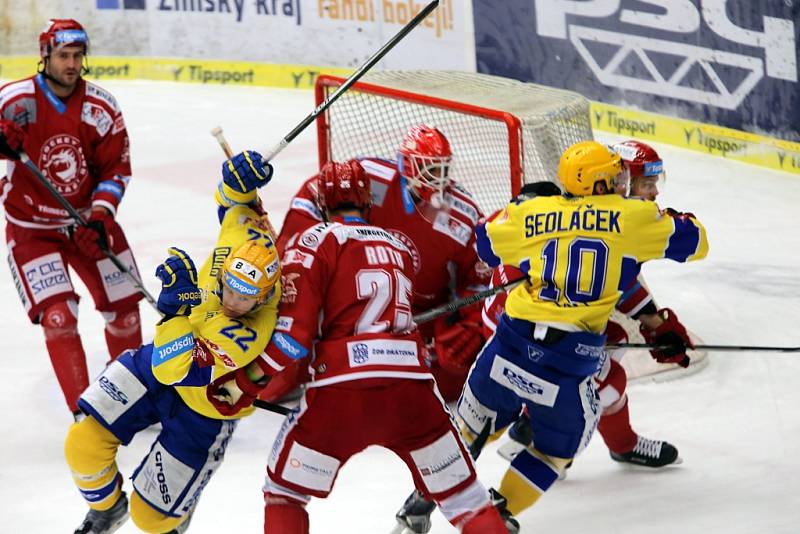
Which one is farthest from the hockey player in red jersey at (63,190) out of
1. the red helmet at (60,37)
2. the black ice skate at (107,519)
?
the black ice skate at (107,519)

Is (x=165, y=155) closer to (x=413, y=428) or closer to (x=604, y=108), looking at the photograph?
(x=604, y=108)

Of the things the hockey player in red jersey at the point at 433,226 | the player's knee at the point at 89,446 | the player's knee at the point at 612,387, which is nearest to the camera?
the player's knee at the point at 89,446

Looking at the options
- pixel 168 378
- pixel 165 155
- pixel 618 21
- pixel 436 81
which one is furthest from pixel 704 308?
pixel 165 155

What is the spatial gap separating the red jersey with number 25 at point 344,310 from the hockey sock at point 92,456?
19.7 inches

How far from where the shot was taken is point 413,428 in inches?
131

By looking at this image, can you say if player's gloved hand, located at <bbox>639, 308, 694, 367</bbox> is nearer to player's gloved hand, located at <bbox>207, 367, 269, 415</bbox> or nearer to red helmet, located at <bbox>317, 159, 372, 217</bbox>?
red helmet, located at <bbox>317, 159, 372, 217</bbox>

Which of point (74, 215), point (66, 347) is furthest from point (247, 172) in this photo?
point (66, 347)

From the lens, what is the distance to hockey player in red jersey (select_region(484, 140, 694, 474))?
4.02 metres

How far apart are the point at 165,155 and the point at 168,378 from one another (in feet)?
16.6

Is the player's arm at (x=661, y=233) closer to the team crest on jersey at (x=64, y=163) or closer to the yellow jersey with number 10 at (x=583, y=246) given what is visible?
the yellow jersey with number 10 at (x=583, y=246)

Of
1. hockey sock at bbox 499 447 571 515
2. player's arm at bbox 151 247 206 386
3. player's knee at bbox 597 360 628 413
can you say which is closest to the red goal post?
player's knee at bbox 597 360 628 413

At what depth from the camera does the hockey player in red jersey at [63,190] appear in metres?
4.58

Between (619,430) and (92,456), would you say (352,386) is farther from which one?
(619,430)

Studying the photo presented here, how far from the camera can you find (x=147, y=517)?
3.46m
